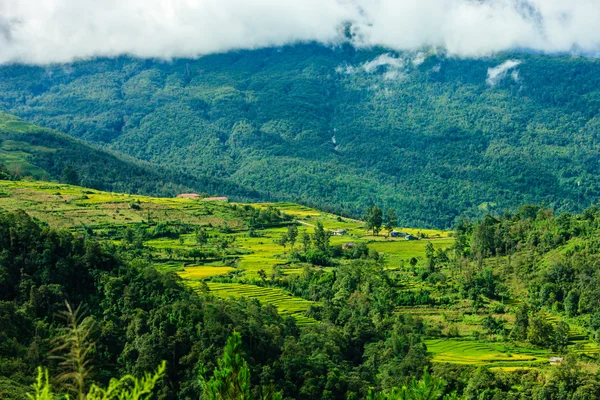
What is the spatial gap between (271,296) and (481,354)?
21546 mm

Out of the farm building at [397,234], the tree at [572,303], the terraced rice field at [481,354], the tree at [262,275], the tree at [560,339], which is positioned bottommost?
the terraced rice field at [481,354]

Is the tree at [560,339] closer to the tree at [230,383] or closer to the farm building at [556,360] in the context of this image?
the farm building at [556,360]

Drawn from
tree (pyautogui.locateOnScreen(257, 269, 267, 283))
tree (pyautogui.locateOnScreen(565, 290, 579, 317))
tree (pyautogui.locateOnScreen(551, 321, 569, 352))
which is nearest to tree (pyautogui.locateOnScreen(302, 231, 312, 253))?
tree (pyautogui.locateOnScreen(257, 269, 267, 283))

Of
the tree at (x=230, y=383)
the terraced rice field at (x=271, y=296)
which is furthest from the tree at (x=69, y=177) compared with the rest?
the tree at (x=230, y=383)

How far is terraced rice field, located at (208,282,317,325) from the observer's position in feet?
211

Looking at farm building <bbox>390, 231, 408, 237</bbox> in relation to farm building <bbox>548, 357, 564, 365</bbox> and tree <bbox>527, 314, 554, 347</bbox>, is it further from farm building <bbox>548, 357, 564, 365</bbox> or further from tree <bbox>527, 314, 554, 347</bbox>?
farm building <bbox>548, 357, 564, 365</bbox>

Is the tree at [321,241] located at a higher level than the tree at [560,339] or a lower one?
higher

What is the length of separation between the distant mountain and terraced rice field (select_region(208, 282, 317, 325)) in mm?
77194

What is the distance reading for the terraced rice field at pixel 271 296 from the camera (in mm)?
64438

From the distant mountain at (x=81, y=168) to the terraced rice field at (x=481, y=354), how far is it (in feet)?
317

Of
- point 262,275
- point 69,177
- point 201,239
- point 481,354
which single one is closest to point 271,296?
point 262,275

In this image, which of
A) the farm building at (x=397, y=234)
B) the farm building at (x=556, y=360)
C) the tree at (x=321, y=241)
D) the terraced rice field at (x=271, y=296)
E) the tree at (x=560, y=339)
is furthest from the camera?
the farm building at (x=397, y=234)

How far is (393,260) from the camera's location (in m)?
90.2

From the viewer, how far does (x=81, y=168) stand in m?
157
